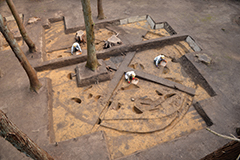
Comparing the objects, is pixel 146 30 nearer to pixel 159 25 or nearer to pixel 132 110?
pixel 159 25

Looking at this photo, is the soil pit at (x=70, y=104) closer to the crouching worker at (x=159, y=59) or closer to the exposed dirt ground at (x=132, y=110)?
the exposed dirt ground at (x=132, y=110)

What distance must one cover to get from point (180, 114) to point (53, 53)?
6514mm

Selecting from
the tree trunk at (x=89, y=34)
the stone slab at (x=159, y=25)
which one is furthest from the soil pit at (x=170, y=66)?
the tree trunk at (x=89, y=34)

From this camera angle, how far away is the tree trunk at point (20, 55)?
14.7ft

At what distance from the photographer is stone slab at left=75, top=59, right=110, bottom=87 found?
6.36m

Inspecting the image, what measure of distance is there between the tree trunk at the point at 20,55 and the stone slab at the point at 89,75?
148 cm

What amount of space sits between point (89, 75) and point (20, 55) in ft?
7.84

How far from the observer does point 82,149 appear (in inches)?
173

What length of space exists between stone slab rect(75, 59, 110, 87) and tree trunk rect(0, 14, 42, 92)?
1.48m

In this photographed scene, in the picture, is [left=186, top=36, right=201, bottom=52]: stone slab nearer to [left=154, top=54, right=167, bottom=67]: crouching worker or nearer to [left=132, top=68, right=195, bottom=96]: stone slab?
[left=154, top=54, right=167, bottom=67]: crouching worker

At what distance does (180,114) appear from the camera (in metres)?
5.77

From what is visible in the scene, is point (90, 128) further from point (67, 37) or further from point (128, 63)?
point (67, 37)

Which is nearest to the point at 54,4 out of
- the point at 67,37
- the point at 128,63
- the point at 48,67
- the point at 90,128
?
the point at 67,37

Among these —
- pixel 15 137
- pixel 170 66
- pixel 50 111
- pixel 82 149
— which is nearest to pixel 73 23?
pixel 50 111
